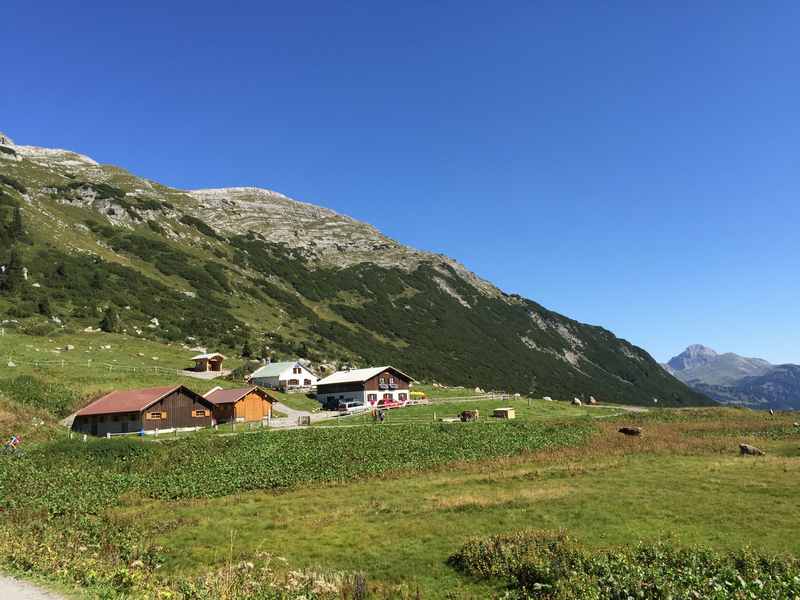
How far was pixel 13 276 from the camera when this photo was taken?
87.8 meters

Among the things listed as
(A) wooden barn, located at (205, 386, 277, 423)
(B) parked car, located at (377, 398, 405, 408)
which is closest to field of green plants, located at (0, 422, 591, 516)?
(A) wooden barn, located at (205, 386, 277, 423)

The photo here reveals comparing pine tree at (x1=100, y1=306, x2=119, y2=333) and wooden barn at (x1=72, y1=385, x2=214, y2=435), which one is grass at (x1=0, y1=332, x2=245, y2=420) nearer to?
pine tree at (x1=100, y1=306, x2=119, y2=333)

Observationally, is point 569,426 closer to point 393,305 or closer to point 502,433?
point 502,433

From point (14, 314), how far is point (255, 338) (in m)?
42.0

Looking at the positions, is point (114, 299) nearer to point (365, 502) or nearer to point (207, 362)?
point (207, 362)

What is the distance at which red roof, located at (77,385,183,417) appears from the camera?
5512cm

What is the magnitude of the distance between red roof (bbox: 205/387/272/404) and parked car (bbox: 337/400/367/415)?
48.2 ft

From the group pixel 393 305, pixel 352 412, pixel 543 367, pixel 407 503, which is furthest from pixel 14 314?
pixel 543 367

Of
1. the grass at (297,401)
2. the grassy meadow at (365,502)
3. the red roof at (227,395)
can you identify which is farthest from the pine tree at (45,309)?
the grass at (297,401)

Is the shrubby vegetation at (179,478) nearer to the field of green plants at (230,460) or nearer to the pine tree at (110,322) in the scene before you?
the field of green plants at (230,460)

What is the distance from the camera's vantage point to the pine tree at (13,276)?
8638cm

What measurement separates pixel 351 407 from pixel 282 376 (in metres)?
14.3

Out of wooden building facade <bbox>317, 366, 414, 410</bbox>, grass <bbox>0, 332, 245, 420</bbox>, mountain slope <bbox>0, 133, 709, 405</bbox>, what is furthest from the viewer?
mountain slope <bbox>0, 133, 709, 405</bbox>

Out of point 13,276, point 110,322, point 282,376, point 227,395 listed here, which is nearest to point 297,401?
point 282,376
